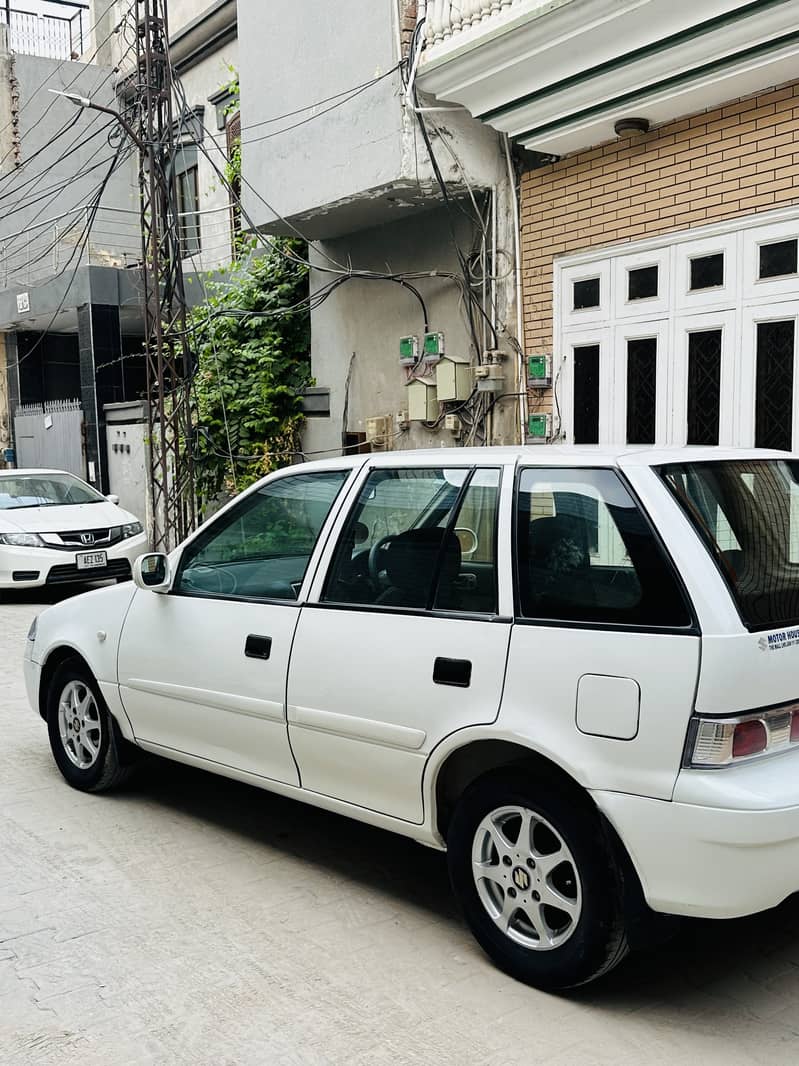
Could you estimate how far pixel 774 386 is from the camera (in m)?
7.96

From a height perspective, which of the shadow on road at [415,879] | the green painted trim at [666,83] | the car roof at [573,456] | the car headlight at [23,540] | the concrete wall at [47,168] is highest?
the concrete wall at [47,168]

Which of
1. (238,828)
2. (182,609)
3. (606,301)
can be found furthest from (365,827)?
(606,301)

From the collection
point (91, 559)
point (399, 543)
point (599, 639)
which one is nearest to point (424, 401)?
point (91, 559)

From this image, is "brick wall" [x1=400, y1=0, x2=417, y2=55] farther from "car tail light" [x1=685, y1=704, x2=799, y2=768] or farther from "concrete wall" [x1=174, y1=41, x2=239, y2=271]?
"car tail light" [x1=685, y1=704, x2=799, y2=768]

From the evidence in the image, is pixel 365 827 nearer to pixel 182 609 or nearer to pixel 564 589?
pixel 182 609

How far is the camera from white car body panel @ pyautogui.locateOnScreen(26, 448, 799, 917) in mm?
3027

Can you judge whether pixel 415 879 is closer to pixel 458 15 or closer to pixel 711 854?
pixel 711 854

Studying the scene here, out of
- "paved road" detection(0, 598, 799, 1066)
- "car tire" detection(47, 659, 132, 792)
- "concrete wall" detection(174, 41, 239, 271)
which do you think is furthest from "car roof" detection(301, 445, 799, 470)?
"concrete wall" detection(174, 41, 239, 271)

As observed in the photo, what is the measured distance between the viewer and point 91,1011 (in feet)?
11.0

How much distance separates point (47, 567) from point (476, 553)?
372 inches

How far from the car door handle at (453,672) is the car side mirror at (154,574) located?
1.72 metres

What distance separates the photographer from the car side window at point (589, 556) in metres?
3.21

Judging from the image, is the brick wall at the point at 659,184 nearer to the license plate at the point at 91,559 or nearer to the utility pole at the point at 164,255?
the utility pole at the point at 164,255

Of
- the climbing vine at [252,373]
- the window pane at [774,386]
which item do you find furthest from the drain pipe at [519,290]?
the climbing vine at [252,373]
